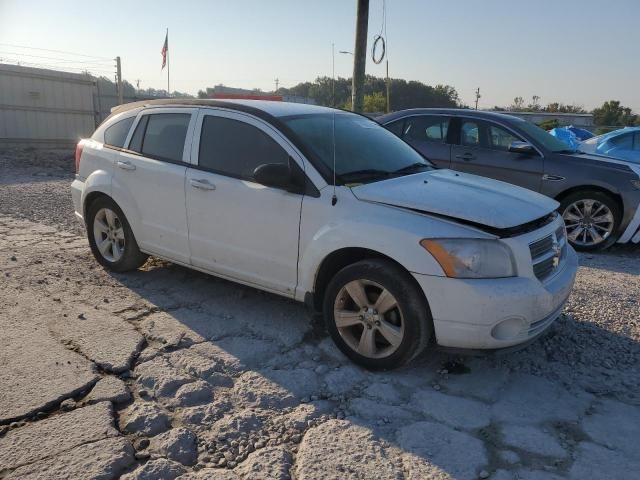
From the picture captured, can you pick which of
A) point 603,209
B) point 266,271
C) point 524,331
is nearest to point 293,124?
point 266,271

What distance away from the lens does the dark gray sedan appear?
6621 millimetres

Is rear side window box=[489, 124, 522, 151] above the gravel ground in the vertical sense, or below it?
above

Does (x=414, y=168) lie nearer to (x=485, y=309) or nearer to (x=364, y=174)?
(x=364, y=174)

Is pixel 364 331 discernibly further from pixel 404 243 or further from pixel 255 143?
pixel 255 143

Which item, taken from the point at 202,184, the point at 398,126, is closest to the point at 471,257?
the point at 202,184

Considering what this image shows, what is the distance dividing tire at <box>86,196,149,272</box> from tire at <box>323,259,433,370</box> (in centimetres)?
229

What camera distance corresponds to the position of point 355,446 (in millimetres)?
2773

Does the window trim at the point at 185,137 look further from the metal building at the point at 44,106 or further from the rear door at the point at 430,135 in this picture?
the metal building at the point at 44,106

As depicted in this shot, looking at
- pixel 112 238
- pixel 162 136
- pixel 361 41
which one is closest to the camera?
pixel 162 136

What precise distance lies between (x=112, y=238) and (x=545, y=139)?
5603 mm

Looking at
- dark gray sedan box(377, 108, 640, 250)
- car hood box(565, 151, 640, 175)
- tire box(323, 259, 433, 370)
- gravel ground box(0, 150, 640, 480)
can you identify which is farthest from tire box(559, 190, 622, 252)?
tire box(323, 259, 433, 370)

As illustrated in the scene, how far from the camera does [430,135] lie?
7723mm

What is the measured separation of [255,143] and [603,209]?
15.6ft

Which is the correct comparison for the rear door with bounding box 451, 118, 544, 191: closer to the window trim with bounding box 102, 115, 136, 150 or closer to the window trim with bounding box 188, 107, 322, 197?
the window trim with bounding box 188, 107, 322, 197
